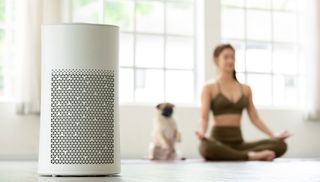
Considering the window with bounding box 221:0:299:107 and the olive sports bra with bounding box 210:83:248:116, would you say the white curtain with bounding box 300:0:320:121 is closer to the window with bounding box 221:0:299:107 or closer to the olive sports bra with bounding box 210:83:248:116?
the window with bounding box 221:0:299:107

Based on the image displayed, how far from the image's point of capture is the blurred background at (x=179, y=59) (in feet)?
21.6

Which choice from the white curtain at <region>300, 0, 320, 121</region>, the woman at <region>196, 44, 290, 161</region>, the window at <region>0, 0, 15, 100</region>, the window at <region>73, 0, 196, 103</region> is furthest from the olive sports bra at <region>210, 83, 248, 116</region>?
the white curtain at <region>300, 0, 320, 121</region>

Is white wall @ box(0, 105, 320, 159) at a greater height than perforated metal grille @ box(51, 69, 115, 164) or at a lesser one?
lesser

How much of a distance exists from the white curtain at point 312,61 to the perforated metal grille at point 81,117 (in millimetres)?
6048

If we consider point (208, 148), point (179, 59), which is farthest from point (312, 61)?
point (208, 148)

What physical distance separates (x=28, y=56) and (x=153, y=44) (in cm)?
142

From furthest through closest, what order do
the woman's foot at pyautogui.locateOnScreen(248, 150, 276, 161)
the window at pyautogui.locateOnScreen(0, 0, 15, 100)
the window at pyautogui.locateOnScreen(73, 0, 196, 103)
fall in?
the window at pyautogui.locateOnScreen(73, 0, 196, 103), the window at pyautogui.locateOnScreen(0, 0, 15, 100), the woman's foot at pyautogui.locateOnScreen(248, 150, 276, 161)

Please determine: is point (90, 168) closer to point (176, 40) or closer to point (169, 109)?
point (169, 109)

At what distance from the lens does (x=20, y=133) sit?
260 inches

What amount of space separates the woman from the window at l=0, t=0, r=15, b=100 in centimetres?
197

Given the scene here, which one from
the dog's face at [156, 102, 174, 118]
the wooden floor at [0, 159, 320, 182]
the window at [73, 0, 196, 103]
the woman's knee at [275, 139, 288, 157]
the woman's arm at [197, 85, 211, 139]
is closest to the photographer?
the wooden floor at [0, 159, 320, 182]

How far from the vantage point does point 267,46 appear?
26.6 ft

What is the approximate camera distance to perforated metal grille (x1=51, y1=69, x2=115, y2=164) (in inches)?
81.0

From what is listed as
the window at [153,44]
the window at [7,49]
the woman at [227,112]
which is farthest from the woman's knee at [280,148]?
the window at [7,49]
